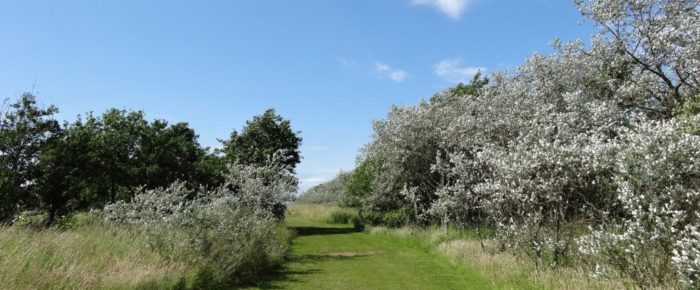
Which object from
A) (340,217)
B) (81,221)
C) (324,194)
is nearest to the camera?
(81,221)

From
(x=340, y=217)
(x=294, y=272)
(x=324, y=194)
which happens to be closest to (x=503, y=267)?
(x=294, y=272)

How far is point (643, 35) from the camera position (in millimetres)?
19547

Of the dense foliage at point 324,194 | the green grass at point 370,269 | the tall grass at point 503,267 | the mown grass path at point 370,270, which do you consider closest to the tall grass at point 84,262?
the green grass at point 370,269

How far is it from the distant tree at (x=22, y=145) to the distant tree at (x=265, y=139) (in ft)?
60.9

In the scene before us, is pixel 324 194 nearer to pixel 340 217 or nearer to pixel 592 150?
pixel 340 217

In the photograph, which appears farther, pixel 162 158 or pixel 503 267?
pixel 162 158

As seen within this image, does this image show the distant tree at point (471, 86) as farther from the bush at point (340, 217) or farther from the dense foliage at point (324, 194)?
the dense foliage at point (324, 194)

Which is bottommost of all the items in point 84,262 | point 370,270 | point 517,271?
point 370,270

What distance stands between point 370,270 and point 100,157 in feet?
58.9

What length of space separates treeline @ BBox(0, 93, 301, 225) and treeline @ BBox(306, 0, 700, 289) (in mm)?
11391

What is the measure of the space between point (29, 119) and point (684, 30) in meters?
27.2

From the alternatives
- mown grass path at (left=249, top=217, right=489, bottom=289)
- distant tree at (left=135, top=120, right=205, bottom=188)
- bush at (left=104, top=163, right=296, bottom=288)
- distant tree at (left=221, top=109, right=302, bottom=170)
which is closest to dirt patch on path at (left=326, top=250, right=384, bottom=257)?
mown grass path at (left=249, top=217, right=489, bottom=289)

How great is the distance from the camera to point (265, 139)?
4250 centimetres

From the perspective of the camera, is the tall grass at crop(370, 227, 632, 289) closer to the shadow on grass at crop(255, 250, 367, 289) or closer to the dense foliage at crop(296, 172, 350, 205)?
the shadow on grass at crop(255, 250, 367, 289)
